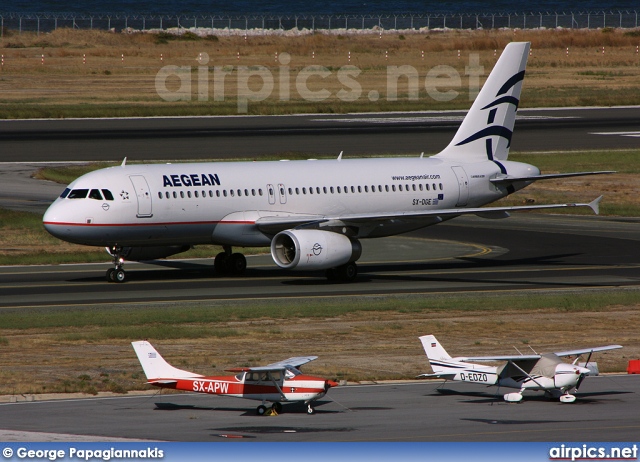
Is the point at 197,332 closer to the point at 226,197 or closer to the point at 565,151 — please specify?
the point at 226,197

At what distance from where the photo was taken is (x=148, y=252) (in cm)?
4541

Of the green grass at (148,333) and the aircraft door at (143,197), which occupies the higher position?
the aircraft door at (143,197)

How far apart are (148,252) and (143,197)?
333cm

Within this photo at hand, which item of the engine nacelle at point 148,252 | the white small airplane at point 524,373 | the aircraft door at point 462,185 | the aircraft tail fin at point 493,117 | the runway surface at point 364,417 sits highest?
the aircraft tail fin at point 493,117

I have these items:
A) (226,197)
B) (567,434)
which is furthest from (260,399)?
(226,197)

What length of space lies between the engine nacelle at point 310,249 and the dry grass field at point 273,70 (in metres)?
59.0

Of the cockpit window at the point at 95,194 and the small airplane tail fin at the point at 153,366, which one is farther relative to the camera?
the cockpit window at the point at 95,194

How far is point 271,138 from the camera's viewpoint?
85.7 m

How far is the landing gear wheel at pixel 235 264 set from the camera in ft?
153

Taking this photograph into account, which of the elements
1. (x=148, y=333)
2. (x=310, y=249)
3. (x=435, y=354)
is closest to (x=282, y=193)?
(x=310, y=249)

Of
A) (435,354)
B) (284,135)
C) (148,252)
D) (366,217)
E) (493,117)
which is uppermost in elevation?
(284,135)

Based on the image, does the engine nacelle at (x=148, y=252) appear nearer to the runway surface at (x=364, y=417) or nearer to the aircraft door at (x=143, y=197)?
the aircraft door at (x=143, y=197)

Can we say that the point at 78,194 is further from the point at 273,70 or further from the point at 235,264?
the point at 273,70

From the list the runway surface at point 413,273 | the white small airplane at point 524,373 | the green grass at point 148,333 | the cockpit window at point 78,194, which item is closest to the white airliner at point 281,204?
the cockpit window at point 78,194
